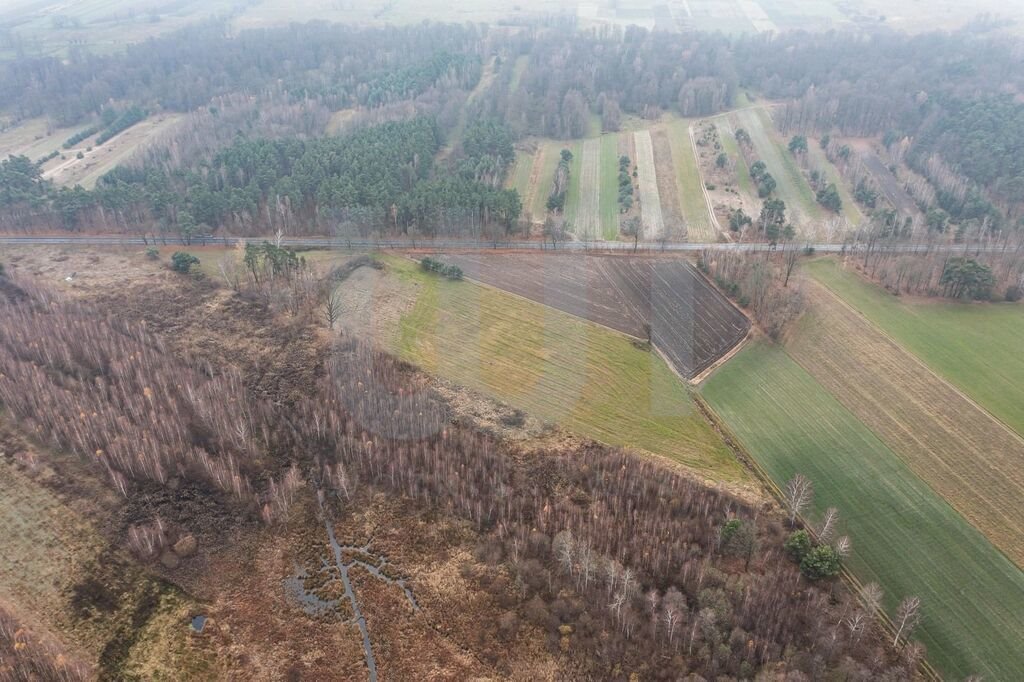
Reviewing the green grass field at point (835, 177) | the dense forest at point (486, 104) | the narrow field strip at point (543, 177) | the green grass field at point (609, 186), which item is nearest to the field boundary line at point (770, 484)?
the green grass field at point (609, 186)

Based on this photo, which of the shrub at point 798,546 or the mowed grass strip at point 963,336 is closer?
the shrub at point 798,546

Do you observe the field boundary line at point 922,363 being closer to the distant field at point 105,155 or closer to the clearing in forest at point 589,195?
the clearing in forest at point 589,195

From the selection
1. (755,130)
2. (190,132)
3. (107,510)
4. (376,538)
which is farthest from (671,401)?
(190,132)

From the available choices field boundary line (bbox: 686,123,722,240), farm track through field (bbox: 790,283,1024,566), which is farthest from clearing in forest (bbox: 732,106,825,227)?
farm track through field (bbox: 790,283,1024,566)

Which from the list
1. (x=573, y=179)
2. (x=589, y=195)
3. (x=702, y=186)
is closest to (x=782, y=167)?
(x=702, y=186)

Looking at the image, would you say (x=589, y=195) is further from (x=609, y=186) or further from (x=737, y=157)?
(x=737, y=157)

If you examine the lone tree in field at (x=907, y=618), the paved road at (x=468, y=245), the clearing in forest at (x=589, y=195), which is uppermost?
the clearing in forest at (x=589, y=195)
